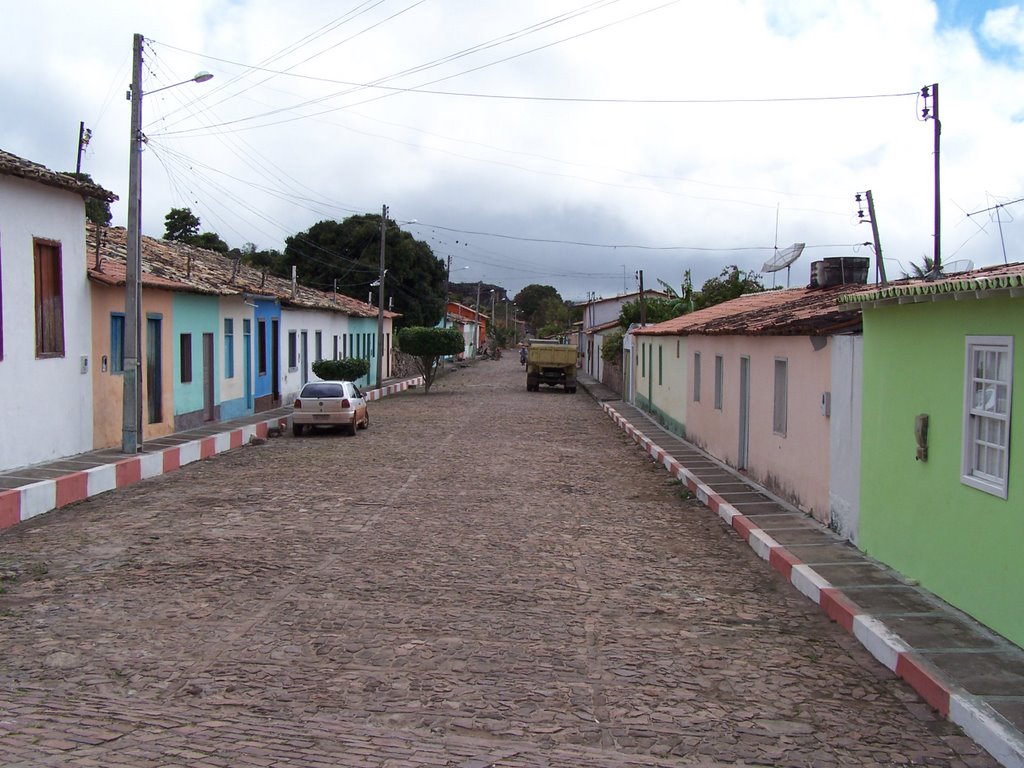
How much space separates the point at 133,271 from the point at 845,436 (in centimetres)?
1119

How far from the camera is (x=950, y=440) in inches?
275

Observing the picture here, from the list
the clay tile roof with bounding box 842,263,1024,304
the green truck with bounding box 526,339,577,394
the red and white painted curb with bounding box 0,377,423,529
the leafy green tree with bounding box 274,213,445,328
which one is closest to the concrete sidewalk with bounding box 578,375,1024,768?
the clay tile roof with bounding box 842,263,1024,304

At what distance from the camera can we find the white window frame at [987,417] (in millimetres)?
6098

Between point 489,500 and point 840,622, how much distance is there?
6.11m

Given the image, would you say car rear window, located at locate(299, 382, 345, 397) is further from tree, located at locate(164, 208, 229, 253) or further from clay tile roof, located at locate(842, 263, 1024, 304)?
tree, located at locate(164, 208, 229, 253)

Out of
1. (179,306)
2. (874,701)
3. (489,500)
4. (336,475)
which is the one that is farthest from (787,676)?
(179,306)

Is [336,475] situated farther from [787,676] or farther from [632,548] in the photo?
[787,676]

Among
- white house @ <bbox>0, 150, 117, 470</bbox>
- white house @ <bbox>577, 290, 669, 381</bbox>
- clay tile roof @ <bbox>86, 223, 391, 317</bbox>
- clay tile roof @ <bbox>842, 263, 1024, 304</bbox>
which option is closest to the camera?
clay tile roof @ <bbox>842, 263, 1024, 304</bbox>

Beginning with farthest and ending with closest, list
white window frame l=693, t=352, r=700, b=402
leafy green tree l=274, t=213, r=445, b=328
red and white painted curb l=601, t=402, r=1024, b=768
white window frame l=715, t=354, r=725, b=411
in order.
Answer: leafy green tree l=274, t=213, r=445, b=328, white window frame l=693, t=352, r=700, b=402, white window frame l=715, t=354, r=725, b=411, red and white painted curb l=601, t=402, r=1024, b=768

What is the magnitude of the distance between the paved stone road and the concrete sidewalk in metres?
0.14

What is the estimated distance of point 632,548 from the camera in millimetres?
9664

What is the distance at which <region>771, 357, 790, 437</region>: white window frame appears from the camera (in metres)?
12.4

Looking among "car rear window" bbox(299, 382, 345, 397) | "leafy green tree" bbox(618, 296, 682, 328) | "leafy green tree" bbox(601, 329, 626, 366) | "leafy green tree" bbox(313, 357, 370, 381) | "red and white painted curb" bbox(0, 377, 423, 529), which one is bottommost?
"red and white painted curb" bbox(0, 377, 423, 529)

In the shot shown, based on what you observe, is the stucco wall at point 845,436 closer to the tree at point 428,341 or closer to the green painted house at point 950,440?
the green painted house at point 950,440
